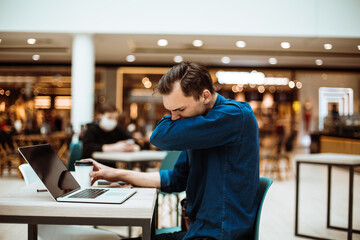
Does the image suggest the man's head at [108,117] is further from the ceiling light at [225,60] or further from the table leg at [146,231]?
the ceiling light at [225,60]

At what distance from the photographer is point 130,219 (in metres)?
1.15

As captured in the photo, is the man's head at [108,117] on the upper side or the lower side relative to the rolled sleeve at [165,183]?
upper

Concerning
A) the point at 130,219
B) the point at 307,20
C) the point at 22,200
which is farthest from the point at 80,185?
the point at 307,20

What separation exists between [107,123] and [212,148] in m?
2.88

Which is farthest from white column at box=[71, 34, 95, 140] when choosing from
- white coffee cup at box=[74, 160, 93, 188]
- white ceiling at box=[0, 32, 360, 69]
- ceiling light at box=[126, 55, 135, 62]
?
white coffee cup at box=[74, 160, 93, 188]

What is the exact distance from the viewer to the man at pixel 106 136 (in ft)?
12.4

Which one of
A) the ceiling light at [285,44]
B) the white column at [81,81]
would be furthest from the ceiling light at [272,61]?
the white column at [81,81]

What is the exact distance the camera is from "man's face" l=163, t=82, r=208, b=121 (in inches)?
48.9

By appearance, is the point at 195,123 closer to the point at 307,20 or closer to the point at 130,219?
the point at 130,219

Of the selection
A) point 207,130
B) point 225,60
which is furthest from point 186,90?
point 225,60

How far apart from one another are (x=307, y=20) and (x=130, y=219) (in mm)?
6561

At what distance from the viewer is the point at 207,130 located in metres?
1.20

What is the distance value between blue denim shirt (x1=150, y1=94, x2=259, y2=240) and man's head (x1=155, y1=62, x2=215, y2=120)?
0.04 metres

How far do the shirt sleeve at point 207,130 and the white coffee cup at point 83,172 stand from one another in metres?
0.49
